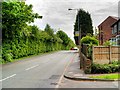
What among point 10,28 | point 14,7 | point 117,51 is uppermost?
point 14,7

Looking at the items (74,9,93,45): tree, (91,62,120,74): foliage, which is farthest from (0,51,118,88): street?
(74,9,93,45): tree

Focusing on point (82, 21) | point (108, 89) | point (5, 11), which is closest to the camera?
point (108, 89)

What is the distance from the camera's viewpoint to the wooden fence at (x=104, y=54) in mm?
20781

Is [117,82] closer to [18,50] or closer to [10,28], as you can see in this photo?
[10,28]

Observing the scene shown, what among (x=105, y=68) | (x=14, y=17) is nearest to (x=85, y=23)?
(x=14, y=17)

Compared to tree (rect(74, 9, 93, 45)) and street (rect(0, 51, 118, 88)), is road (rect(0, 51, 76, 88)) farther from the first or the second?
tree (rect(74, 9, 93, 45))

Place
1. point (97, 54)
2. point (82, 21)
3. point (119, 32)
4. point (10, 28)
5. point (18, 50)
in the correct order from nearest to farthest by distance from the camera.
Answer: point (97, 54) < point (10, 28) < point (18, 50) < point (119, 32) < point (82, 21)

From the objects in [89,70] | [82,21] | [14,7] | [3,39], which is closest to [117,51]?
[89,70]

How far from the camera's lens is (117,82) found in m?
15.2

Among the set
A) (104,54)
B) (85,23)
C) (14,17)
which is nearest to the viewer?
(104,54)

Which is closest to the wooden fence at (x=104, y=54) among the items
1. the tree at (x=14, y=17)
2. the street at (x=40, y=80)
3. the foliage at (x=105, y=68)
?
the foliage at (x=105, y=68)

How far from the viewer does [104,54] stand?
2108cm

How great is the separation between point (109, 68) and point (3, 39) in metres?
17.3

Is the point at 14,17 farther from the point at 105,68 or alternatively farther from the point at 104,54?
the point at 105,68
